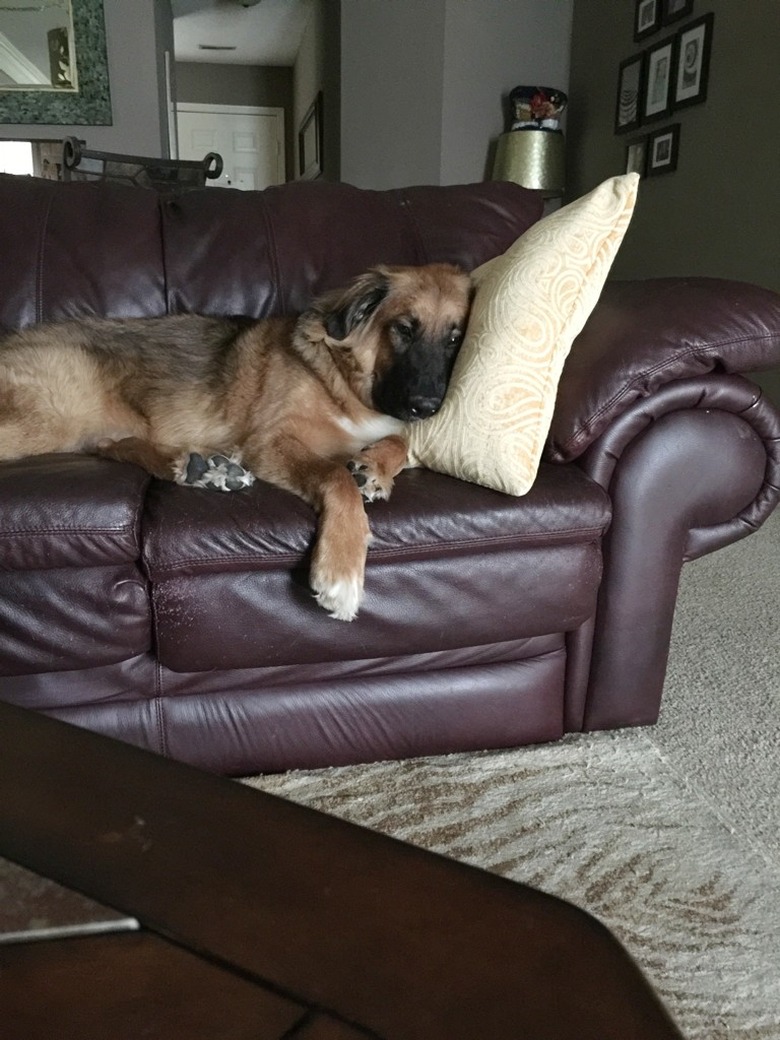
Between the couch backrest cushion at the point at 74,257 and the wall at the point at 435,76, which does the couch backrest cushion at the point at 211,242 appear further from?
the wall at the point at 435,76

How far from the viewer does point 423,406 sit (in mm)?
1621

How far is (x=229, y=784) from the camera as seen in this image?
59cm

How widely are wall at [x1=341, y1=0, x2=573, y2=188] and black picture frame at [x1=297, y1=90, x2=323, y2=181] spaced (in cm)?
70

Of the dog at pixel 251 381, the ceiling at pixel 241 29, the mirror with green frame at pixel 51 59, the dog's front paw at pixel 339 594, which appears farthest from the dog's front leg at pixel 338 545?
the ceiling at pixel 241 29

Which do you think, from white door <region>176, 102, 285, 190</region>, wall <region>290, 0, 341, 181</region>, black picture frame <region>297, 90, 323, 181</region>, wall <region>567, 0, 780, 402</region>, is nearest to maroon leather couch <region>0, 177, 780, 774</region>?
wall <region>567, 0, 780, 402</region>

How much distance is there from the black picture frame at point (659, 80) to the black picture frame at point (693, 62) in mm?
47

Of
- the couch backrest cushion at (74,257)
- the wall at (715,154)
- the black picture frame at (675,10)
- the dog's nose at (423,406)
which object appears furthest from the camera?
the black picture frame at (675,10)

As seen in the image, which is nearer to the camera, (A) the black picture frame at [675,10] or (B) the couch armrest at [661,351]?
(B) the couch armrest at [661,351]

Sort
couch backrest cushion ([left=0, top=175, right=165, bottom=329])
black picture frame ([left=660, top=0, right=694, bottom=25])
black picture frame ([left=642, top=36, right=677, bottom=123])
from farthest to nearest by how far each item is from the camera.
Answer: black picture frame ([left=642, top=36, right=677, bottom=123]), black picture frame ([left=660, top=0, right=694, bottom=25]), couch backrest cushion ([left=0, top=175, right=165, bottom=329])

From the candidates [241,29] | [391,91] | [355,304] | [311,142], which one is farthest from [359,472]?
[241,29]

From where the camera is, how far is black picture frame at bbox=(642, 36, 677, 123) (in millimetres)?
3963

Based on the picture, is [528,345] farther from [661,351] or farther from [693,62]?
[693,62]

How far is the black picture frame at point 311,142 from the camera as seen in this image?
621 centimetres

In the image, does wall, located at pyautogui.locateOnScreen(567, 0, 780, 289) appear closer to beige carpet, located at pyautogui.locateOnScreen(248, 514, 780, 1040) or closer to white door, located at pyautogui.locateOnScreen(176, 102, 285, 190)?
beige carpet, located at pyautogui.locateOnScreen(248, 514, 780, 1040)
